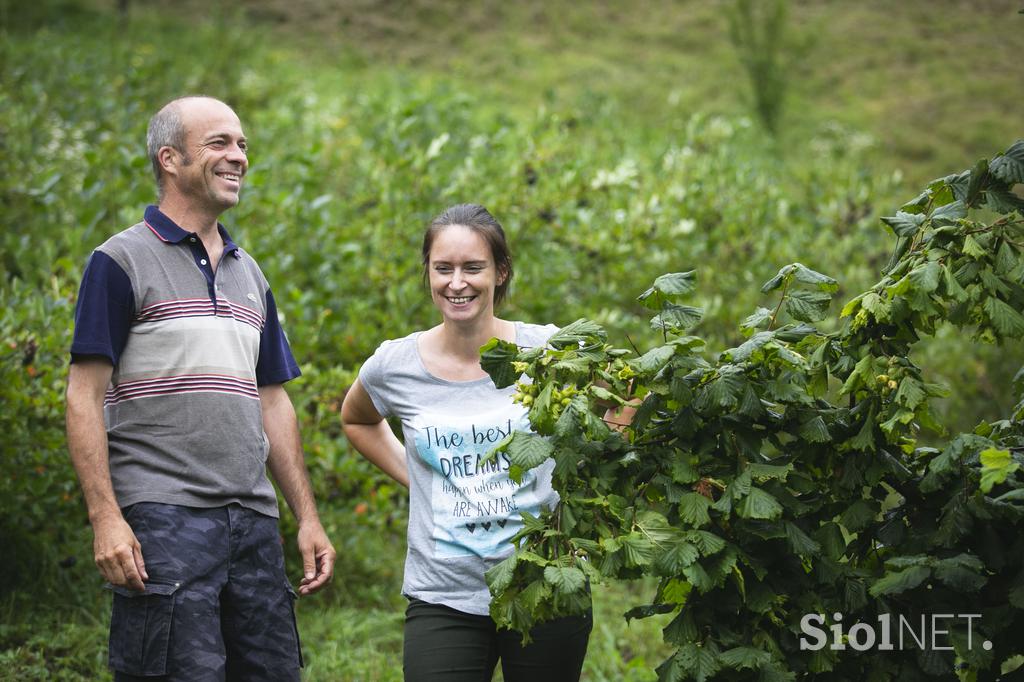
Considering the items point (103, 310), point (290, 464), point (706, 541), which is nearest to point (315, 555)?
point (290, 464)

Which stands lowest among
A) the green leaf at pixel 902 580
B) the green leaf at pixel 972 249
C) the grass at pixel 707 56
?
the green leaf at pixel 902 580

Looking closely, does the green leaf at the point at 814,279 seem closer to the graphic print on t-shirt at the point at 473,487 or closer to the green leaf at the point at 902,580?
the green leaf at the point at 902,580

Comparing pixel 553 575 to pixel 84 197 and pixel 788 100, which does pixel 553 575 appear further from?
pixel 788 100

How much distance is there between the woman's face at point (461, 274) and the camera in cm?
274

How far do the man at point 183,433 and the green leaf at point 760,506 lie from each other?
133 cm

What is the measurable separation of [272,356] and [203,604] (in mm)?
826

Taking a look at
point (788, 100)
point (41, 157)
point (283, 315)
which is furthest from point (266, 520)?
point (788, 100)

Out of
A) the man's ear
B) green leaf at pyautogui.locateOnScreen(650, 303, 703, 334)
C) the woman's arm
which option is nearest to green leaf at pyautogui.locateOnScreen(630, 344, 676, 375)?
green leaf at pyautogui.locateOnScreen(650, 303, 703, 334)

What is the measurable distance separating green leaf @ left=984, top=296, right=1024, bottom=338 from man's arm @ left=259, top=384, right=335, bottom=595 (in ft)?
6.27

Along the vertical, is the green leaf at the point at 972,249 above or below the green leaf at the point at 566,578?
above

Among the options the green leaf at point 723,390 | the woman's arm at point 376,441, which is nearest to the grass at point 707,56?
the woman's arm at point 376,441

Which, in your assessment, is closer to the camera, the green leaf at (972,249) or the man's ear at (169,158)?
the green leaf at (972,249)

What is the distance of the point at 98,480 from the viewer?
95.8 inches

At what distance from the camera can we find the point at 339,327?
17.7 feet
